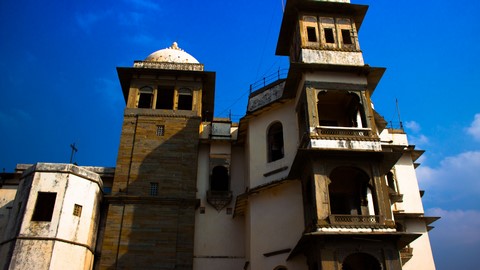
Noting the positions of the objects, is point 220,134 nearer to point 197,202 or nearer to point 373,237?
point 197,202

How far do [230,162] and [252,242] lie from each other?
6600 mm

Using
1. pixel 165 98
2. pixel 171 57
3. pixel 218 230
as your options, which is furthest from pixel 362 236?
pixel 171 57

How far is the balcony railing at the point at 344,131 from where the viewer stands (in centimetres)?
1928

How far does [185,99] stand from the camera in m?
29.3

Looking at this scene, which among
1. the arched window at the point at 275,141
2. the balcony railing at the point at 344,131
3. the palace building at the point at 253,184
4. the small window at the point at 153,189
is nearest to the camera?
the palace building at the point at 253,184

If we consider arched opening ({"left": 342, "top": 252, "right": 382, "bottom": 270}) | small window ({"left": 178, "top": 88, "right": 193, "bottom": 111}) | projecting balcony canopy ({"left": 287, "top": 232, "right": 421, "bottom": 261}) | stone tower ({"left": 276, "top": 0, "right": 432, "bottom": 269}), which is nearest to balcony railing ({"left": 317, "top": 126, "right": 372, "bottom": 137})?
stone tower ({"left": 276, "top": 0, "right": 432, "bottom": 269})

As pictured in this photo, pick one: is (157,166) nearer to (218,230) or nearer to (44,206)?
(218,230)

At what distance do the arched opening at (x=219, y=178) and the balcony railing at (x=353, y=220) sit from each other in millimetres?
10536

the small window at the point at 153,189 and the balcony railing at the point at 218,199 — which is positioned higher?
the small window at the point at 153,189

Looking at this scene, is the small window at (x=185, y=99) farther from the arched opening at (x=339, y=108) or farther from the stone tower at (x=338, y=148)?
the arched opening at (x=339, y=108)

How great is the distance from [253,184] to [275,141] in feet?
9.09

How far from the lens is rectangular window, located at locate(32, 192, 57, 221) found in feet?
72.2

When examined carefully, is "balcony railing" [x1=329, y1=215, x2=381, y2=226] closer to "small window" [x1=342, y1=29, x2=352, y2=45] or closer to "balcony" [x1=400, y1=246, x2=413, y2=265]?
"balcony" [x1=400, y1=246, x2=413, y2=265]

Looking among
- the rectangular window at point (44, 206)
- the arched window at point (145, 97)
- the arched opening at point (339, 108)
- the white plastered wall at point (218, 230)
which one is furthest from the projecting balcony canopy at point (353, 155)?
the arched window at point (145, 97)
